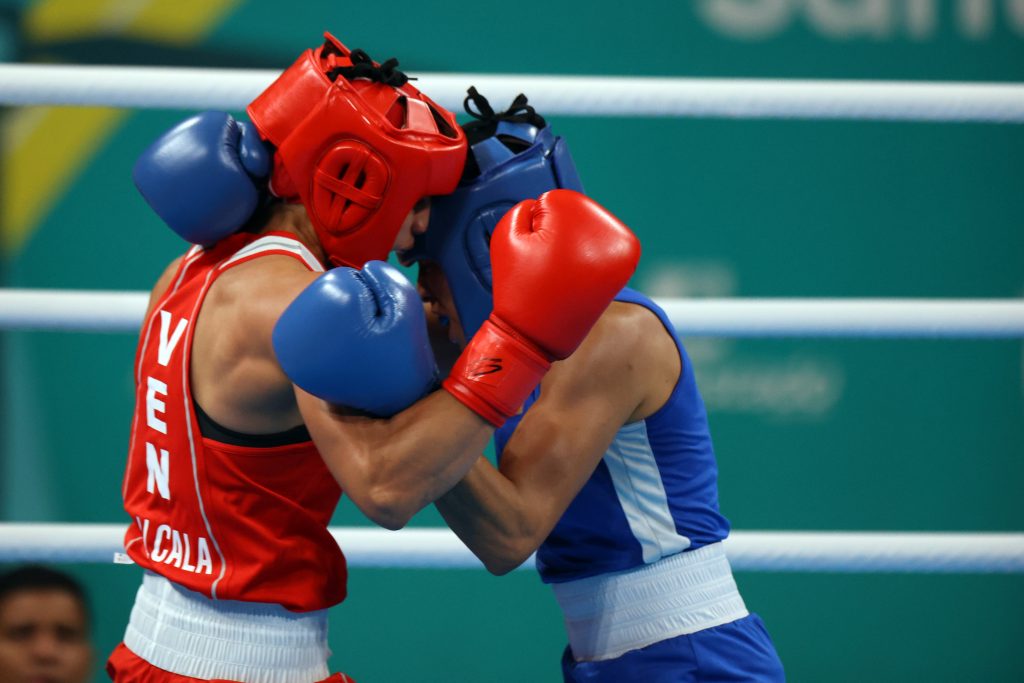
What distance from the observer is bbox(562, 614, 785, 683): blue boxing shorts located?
168 centimetres

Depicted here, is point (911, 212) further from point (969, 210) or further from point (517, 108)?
point (517, 108)

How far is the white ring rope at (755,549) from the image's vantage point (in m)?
2.16

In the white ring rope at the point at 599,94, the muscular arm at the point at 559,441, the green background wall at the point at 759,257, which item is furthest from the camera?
the green background wall at the point at 759,257

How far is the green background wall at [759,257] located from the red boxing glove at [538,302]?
190cm

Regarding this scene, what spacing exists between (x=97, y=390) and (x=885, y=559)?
2246 mm

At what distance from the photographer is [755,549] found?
2203 millimetres

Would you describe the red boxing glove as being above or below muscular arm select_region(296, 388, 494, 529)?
above

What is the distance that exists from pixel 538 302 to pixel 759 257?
2101mm

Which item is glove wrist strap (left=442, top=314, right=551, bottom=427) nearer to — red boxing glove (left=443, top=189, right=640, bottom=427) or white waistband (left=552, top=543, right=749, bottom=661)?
red boxing glove (left=443, top=189, right=640, bottom=427)

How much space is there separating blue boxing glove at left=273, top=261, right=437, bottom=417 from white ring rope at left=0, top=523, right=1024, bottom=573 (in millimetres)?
851

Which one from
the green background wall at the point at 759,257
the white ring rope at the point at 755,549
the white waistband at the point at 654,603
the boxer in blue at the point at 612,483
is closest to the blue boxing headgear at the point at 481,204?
the boxer in blue at the point at 612,483

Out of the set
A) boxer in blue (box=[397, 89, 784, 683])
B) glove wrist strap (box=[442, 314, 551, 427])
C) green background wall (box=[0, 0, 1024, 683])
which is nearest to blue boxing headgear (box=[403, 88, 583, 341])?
boxer in blue (box=[397, 89, 784, 683])

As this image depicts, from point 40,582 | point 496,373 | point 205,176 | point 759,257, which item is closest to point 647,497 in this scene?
point 496,373

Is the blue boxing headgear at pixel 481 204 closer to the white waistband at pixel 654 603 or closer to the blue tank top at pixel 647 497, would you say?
the blue tank top at pixel 647 497
